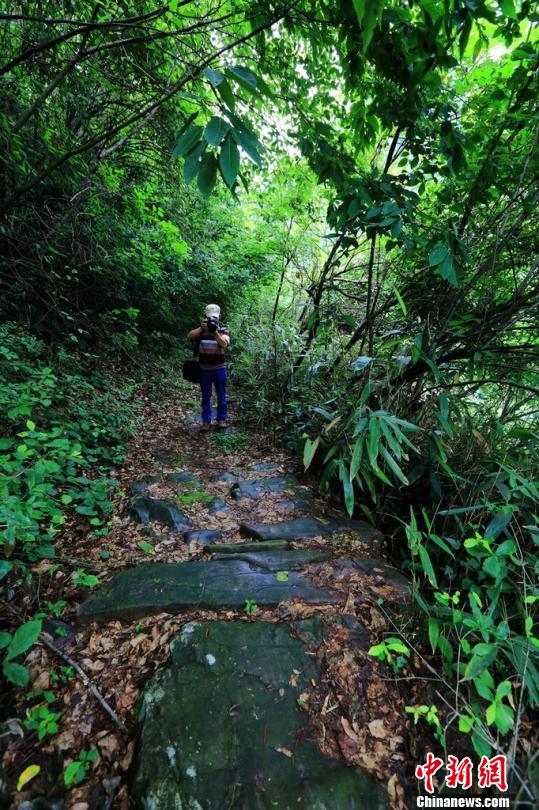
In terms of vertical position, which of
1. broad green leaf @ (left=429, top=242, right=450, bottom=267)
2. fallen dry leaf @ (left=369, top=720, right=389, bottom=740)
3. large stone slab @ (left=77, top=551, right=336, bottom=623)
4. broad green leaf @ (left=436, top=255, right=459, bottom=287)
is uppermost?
broad green leaf @ (left=429, top=242, right=450, bottom=267)

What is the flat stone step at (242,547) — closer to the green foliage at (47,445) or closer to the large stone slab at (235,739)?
the large stone slab at (235,739)

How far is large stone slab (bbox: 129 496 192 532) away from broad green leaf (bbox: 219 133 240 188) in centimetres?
268

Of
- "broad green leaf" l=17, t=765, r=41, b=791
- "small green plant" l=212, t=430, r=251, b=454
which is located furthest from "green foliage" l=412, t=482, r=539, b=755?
"small green plant" l=212, t=430, r=251, b=454

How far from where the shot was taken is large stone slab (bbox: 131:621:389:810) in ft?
4.21

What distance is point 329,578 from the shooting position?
2326 mm

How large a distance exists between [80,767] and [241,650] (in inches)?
30.6

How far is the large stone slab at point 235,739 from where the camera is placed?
1.28m

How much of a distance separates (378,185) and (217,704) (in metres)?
3.17

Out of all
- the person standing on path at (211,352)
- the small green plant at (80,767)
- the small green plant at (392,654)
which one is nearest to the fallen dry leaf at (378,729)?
the small green plant at (392,654)

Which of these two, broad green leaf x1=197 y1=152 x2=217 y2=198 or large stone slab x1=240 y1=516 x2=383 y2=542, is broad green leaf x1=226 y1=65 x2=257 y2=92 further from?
large stone slab x1=240 y1=516 x2=383 y2=542

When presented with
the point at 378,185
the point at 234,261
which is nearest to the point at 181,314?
the point at 234,261

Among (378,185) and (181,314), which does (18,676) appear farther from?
(181,314)

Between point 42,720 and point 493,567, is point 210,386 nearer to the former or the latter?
point 42,720

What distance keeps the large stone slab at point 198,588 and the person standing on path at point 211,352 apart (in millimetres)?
3003
